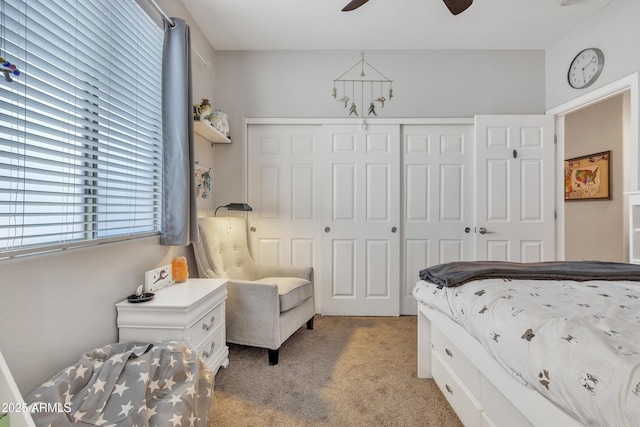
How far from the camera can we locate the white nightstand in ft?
4.81

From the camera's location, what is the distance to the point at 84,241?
1.30m

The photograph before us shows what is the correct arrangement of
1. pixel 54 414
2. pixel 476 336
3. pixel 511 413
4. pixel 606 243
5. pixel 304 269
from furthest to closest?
1. pixel 606 243
2. pixel 304 269
3. pixel 476 336
4. pixel 511 413
5. pixel 54 414

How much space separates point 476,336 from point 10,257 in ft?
5.58

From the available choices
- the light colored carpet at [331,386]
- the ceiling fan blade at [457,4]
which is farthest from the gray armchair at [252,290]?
the ceiling fan blade at [457,4]

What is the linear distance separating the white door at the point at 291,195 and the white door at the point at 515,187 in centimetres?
166

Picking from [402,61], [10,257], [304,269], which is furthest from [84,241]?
[402,61]

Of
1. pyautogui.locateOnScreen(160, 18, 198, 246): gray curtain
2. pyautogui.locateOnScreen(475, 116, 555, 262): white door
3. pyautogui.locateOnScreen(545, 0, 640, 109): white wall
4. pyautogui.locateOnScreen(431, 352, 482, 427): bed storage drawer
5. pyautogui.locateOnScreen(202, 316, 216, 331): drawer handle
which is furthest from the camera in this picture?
pyautogui.locateOnScreen(475, 116, 555, 262): white door

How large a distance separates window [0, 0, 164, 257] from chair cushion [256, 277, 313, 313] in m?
0.99

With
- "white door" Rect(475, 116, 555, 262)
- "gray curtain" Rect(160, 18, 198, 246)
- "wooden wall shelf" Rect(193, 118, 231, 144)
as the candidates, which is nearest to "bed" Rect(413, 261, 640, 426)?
"white door" Rect(475, 116, 555, 262)

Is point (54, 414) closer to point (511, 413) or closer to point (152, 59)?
point (511, 413)

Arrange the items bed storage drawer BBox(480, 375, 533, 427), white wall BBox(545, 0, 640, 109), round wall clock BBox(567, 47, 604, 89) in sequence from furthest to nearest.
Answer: round wall clock BBox(567, 47, 604, 89)
white wall BBox(545, 0, 640, 109)
bed storage drawer BBox(480, 375, 533, 427)

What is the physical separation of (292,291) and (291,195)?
45.5 inches

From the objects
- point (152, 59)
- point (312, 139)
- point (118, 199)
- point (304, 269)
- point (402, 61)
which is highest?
point (402, 61)

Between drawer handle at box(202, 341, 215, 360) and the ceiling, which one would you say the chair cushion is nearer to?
drawer handle at box(202, 341, 215, 360)
